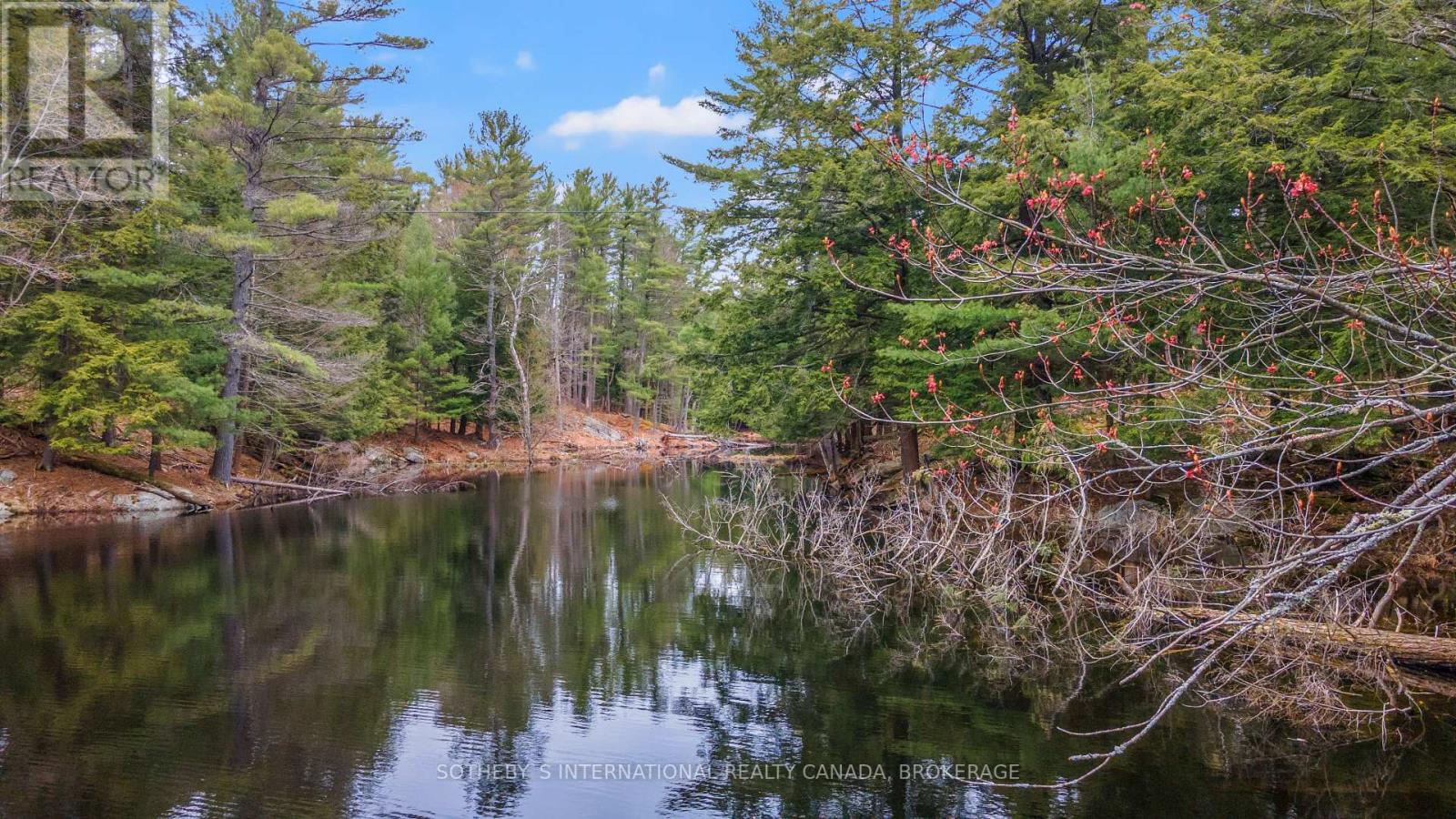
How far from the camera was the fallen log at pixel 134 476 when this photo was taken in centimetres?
1590

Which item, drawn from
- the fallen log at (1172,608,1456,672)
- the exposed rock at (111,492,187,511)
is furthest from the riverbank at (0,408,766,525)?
the fallen log at (1172,608,1456,672)

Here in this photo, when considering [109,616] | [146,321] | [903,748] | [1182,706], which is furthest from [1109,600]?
[146,321]

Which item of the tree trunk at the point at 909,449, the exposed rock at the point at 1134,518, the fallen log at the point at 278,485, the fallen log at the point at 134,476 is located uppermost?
the tree trunk at the point at 909,449

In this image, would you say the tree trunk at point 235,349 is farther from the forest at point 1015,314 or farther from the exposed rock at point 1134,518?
the exposed rock at point 1134,518

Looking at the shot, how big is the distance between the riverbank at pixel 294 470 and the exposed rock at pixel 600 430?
116mm

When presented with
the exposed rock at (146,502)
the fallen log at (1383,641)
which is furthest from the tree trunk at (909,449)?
the exposed rock at (146,502)

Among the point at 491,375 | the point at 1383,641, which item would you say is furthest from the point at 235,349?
the point at 1383,641

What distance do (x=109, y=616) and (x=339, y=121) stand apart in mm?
14911

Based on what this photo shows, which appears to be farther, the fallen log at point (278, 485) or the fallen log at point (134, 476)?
the fallen log at point (278, 485)

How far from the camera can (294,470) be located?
21672 mm

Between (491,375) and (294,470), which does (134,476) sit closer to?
(294,470)

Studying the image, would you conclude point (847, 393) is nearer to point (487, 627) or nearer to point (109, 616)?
point (487, 627)

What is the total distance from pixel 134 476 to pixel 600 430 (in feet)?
82.0

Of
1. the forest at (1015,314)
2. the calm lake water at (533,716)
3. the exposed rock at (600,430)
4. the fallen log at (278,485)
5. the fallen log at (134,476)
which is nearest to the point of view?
the forest at (1015,314)
